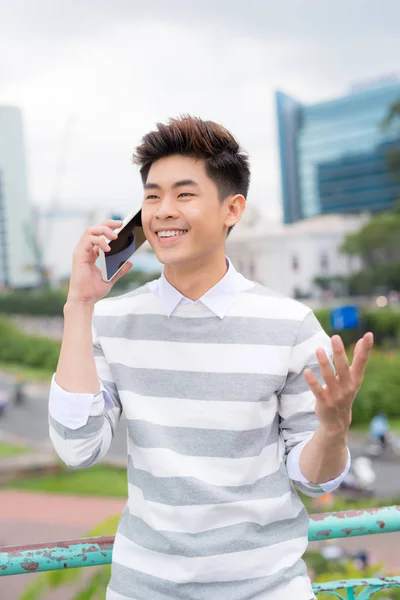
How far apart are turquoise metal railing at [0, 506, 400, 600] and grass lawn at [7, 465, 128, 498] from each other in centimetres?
1463

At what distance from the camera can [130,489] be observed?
3.51 feet

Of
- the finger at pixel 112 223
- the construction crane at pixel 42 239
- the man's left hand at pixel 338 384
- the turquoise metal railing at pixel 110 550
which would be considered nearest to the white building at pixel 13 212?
the construction crane at pixel 42 239

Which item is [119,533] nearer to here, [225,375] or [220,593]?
[220,593]

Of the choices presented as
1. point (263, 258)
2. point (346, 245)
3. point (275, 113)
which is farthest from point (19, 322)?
point (275, 113)

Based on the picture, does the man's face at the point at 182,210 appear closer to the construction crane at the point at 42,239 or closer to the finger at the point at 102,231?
the finger at the point at 102,231

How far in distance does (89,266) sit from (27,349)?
25355 millimetres

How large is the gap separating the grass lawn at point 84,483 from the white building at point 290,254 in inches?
640

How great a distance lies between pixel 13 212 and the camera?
3033 cm

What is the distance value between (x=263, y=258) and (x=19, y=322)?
37.3ft

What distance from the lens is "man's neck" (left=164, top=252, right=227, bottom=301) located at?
3.60ft

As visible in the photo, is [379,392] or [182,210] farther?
[379,392]

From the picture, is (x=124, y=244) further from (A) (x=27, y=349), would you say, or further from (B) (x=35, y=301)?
(B) (x=35, y=301)

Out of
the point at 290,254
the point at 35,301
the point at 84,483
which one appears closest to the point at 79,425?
the point at 84,483

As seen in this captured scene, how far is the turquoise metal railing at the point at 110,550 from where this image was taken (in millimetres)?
1180
